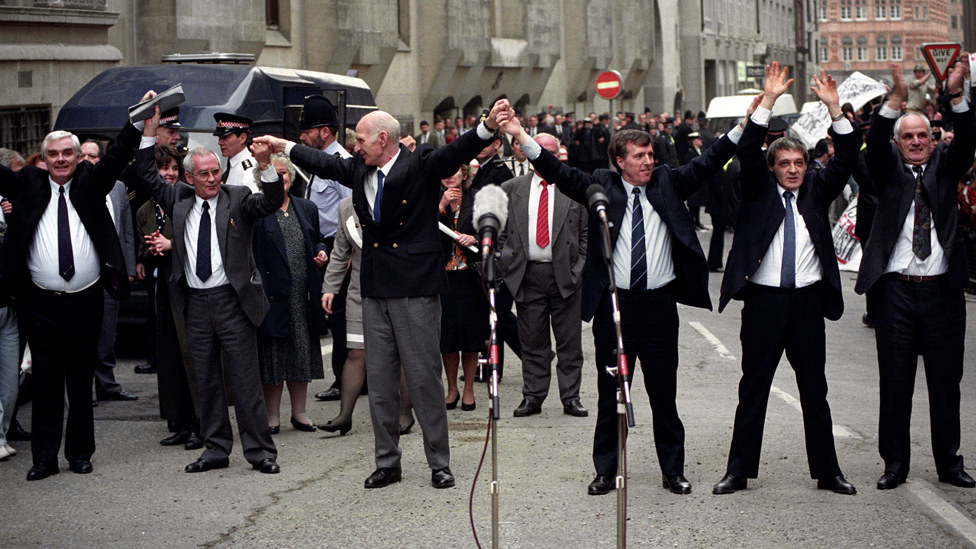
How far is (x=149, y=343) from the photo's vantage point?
10914 millimetres

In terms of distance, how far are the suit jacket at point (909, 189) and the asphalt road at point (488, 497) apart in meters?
1.21

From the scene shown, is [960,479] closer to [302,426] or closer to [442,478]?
[442,478]

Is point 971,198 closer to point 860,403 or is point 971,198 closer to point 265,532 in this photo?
point 860,403

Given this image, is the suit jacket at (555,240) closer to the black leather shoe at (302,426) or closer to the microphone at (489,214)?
the black leather shoe at (302,426)

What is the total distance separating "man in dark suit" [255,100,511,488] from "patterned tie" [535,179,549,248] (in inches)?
77.0

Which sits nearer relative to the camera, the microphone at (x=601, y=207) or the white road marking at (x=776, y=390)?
the microphone at (x=601, y=207)

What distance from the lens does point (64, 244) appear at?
7.75 meters

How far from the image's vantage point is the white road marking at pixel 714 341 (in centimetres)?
1198

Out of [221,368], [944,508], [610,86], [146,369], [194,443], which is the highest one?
[610,86]

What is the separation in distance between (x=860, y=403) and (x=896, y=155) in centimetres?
315

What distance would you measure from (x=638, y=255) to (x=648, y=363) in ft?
1.92

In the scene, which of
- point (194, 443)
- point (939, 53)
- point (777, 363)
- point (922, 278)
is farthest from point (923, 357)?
point (939, 53)

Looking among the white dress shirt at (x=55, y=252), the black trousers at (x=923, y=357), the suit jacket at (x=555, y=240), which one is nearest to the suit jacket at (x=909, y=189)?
the black trousers at (x=923, y=357)

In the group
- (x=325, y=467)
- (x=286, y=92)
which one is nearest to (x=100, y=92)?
(x=286, y=92)
